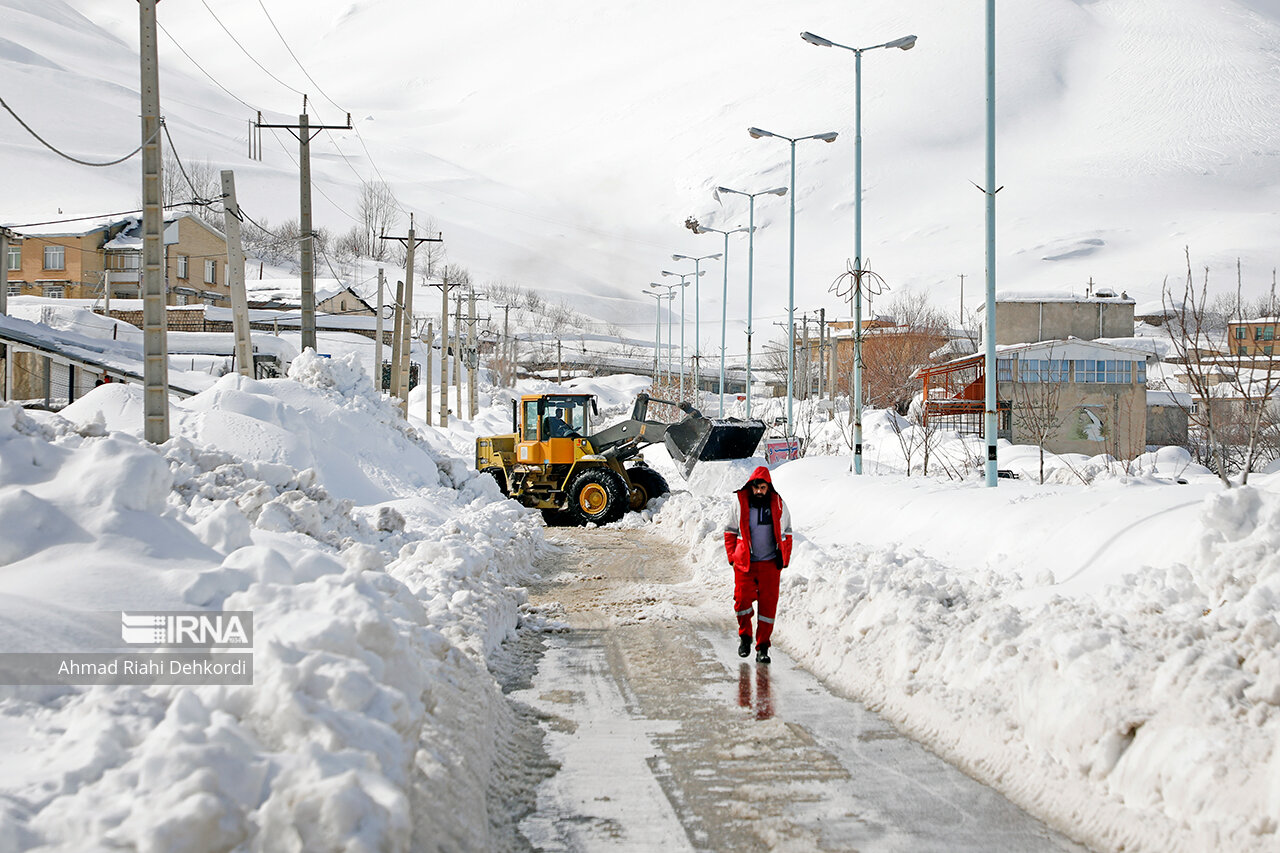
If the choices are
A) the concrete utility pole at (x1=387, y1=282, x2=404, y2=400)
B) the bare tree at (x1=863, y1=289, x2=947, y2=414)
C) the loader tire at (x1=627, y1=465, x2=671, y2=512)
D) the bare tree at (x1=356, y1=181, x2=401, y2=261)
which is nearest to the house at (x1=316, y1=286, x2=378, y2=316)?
the bare tree at (x1=863, y1=289, x2=947, y2=414)

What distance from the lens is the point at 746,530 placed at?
10281mm

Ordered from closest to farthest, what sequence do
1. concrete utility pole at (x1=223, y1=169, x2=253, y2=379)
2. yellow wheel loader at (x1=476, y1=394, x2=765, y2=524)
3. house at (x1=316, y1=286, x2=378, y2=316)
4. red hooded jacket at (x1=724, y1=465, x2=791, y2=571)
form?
red hooded jacket at (x1=724, y1=465, x2=791, y2=571) < concrete utility pole at (x1=223, y1=169, x2=253, y2=379) < yellow wheel loader at (x1=476, y1=394, x2=765, y2=524) < house at (x1=316, y1=286, x2=378, y2=316)

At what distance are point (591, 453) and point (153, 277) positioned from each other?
12110 mm

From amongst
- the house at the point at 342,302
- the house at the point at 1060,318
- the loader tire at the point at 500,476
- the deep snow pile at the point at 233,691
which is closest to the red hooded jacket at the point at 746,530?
the deep snow pile at the point at 233,691

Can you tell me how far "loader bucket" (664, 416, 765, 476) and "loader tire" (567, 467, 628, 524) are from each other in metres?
2.11

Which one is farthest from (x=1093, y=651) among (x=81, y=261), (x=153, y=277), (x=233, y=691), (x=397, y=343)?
(x=81, y=261)

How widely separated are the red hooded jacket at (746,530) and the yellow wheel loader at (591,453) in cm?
1356

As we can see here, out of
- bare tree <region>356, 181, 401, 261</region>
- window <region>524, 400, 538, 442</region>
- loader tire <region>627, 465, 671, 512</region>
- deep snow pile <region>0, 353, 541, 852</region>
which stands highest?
bare tree <region>356, 181, 401, 261</region>

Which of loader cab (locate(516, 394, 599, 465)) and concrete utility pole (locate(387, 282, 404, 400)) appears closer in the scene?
loader cab (locate(516, 394, 599, 465))

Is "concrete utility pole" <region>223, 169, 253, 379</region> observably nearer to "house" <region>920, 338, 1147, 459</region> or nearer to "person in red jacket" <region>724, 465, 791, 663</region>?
"person in red jacket" <region>724, 465, 791, 663</region>

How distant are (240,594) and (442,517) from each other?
494 inches

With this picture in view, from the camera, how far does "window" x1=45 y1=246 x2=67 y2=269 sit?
73.3 metres

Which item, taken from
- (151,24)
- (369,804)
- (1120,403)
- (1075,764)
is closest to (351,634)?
(369,804)

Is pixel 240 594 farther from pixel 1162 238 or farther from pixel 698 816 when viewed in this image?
pixel 1162 238
